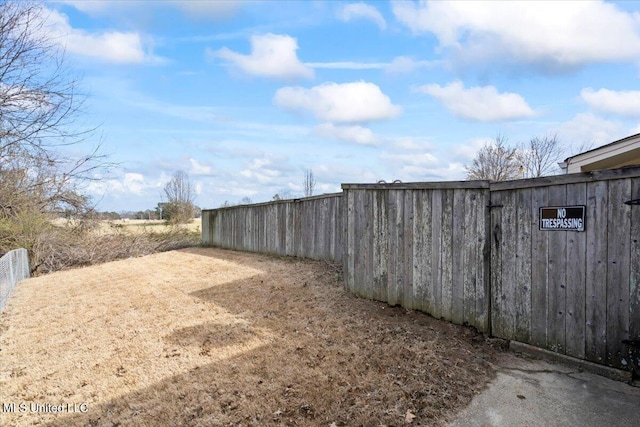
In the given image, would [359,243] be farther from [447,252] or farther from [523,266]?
[523,266]

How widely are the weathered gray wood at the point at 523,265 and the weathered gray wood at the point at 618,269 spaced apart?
0.61 m

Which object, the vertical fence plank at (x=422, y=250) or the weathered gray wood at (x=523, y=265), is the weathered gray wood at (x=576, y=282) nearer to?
the weathered gray wood at (x=523, y=265)

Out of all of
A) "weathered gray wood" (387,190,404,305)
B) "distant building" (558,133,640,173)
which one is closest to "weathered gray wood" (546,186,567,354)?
"weathered gray wood" (387,190,404,305)

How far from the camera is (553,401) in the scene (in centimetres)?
262

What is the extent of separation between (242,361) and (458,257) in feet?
8.28

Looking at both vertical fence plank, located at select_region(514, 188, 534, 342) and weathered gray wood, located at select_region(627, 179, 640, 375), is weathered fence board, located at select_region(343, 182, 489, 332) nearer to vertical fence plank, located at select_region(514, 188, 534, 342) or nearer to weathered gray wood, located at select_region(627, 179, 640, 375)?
vertical fence plank, located at select_region(514, 188, 534, 342)

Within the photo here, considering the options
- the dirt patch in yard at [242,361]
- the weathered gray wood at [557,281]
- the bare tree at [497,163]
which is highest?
the bare tree at [497,163]

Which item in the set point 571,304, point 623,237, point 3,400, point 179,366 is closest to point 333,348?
point 179,366

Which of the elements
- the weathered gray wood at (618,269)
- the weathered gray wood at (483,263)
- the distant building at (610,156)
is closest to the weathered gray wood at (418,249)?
the weathered gray wood at (483,263)

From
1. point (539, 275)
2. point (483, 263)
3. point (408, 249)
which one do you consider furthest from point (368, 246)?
point (539, 275)

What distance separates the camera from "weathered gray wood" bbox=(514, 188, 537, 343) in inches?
134

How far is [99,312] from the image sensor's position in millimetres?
5832

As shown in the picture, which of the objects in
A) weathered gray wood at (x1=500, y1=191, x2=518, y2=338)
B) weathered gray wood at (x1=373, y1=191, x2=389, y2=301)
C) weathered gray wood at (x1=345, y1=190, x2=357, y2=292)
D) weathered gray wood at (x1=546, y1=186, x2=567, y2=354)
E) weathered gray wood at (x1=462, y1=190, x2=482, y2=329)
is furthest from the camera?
weathered gray wood at (x1=345, y1=190, x2=357, y2=292)

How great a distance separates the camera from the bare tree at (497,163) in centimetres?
1869
